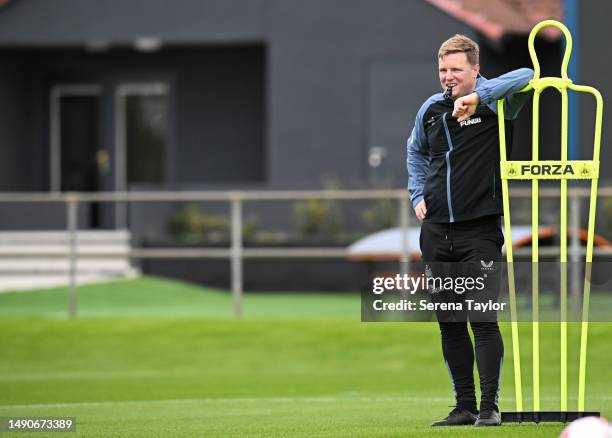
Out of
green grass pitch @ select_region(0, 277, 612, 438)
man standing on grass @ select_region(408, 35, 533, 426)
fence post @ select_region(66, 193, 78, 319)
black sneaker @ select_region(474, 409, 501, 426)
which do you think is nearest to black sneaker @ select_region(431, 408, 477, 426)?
man standing on grass @ select_region(408, 35, 533, 426)

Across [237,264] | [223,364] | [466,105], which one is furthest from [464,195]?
[237,264]

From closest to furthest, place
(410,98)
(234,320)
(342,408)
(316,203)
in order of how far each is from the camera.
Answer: (342,408), (234,320), (316,203), (410,98)

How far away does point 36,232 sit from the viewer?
72.5 feet

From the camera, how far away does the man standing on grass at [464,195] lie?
22.0 feet

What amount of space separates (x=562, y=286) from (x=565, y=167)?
516 millimetres

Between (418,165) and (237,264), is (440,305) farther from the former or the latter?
(237,264)

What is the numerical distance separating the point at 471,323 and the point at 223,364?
7507 mm

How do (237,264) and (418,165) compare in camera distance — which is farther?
(237,264)

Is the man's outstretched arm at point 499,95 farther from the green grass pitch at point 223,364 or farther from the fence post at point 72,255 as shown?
the fence post at point 72,255

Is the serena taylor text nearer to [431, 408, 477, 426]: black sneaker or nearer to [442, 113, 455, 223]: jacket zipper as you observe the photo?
[442, 113, 455, 223]: jacket zipper

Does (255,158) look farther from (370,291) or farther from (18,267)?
(370,291)

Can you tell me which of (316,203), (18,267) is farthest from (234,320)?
(316,203)

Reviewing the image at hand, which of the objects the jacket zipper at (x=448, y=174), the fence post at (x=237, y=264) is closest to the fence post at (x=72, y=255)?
the fence post at (x=237, y=264)

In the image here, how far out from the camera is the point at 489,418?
671 cm
